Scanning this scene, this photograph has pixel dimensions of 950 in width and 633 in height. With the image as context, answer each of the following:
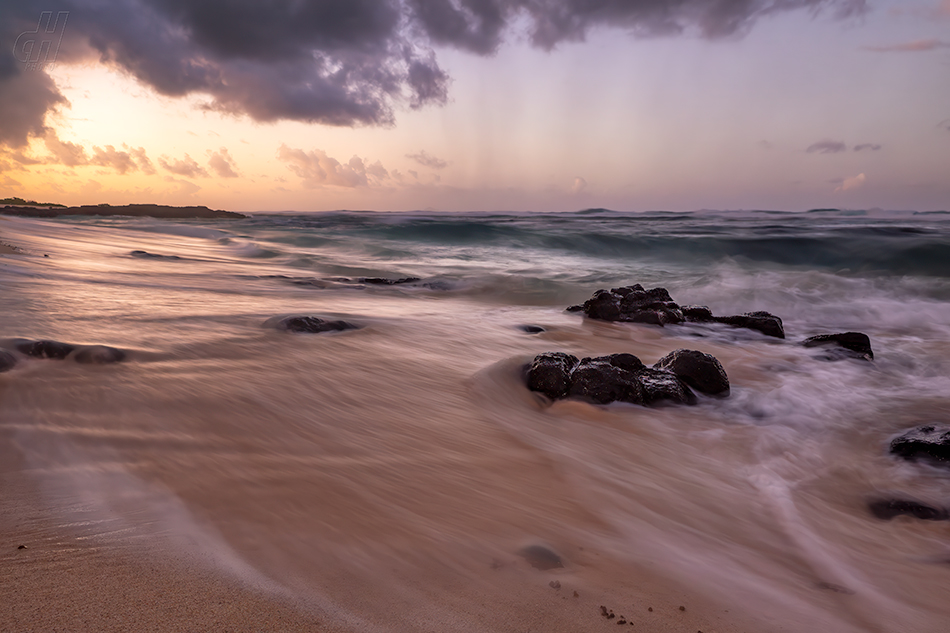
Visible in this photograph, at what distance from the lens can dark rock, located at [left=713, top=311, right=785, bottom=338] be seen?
5.87 metres

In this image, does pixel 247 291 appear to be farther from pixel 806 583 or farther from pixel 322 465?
pixel 806 583

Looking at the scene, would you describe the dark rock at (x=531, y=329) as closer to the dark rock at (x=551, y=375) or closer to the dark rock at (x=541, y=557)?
the dark rock at (x=551, y=375)

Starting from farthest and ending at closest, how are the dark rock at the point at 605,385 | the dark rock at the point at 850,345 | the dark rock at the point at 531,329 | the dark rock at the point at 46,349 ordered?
the dark rock at the point at 531,329, the dark rock at the point at 850,345, the dark rock at the point at 605,385, the dark rock at the point at 46,349

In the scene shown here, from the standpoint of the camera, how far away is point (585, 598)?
4.38 ft

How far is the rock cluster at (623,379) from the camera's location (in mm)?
3287

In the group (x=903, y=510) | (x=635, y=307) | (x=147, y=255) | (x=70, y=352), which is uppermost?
(x=147, y=255)

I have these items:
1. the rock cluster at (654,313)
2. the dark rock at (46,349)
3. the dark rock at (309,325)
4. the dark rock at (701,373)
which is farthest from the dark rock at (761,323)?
the dark rock at (46,349)

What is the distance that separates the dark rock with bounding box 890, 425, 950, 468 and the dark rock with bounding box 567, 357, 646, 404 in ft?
4.65

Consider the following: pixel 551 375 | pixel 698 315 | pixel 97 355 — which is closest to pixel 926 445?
pixel 551 375

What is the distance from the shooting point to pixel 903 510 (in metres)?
2.28

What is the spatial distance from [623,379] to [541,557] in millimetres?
2009

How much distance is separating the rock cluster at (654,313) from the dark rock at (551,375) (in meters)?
3.11

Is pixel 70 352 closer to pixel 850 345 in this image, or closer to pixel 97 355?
pixel 97 355

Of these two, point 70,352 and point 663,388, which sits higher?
point 70,352
